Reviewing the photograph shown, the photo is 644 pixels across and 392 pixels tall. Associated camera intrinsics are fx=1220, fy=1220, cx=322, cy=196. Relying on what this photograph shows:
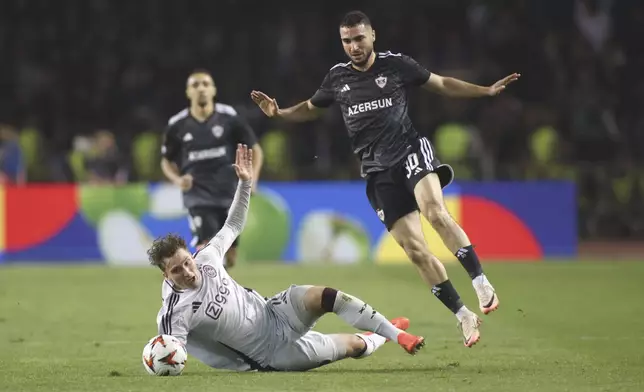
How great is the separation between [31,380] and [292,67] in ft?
54.2

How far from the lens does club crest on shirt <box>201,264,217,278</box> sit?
25.6 feet

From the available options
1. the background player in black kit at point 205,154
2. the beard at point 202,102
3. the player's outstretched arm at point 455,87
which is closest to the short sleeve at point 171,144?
the background player in black kit at point 205,154

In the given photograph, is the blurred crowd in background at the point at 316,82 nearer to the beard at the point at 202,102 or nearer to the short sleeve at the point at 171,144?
the short sleeve at the point at 171,144

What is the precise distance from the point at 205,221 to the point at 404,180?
11.2 feet

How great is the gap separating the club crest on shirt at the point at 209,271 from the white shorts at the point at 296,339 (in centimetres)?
47

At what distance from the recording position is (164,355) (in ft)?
24.8

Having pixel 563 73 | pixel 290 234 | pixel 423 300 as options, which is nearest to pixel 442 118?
pixel 563 73

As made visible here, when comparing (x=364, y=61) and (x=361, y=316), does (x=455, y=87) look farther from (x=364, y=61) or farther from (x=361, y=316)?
(x=361, y=316)

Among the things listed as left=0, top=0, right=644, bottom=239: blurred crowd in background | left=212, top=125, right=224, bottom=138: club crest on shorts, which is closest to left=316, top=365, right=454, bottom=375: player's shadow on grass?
left=212, top=125, right=224, bottom=138: club crest on shorts

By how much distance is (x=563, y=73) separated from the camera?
76.3 feet

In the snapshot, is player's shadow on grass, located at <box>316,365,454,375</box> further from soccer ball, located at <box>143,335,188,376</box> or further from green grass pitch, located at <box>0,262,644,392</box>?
soccer ball, located at <box>143,335,188,376</box>

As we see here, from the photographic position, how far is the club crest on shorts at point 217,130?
40.2 feet

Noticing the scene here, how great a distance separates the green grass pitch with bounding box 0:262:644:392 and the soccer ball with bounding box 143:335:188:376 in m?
0.07

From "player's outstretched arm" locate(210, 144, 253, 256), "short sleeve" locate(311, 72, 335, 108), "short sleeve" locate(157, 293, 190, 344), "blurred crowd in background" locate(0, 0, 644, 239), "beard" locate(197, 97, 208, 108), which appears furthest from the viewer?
"blurred crowd in background" locate(0, 0, 644, 239)
